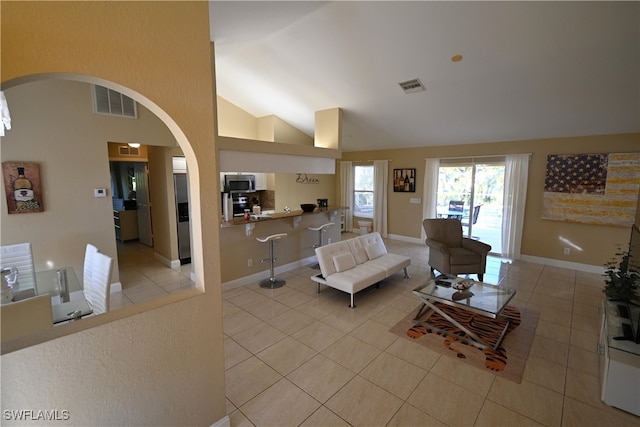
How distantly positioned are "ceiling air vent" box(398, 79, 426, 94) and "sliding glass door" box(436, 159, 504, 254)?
2.62 m

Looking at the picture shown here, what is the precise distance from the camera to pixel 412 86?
14.6 ft

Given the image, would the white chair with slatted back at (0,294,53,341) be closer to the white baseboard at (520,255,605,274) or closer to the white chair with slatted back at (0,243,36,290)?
the white chair with slatted back at (0,243,36,290)

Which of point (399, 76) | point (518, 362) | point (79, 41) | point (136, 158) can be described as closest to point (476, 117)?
point (399, 76)

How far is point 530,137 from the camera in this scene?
5480 mm

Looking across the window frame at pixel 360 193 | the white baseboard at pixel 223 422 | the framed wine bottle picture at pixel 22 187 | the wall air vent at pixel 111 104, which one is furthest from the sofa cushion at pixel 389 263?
the framed wine bottle picture at pixel 22 187

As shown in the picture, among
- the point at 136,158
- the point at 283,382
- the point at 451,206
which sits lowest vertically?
the point at 283,382

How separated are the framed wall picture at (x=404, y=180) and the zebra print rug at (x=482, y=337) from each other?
394 centimetres

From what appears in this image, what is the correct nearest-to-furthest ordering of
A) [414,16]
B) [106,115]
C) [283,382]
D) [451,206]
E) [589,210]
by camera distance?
[283,382], [414,16], [106,115], [589,210], [451,206]

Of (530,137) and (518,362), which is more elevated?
(530,137)

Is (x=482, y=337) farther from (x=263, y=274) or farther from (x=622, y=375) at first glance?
(x=263, y=274)

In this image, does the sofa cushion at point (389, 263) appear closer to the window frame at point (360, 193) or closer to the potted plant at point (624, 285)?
the potted plant at point (624, 285)

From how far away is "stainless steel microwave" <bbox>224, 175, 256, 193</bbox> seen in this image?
6703mm

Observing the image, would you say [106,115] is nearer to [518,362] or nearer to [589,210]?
[518,362]

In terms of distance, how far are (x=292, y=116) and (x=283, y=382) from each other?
550 cm
